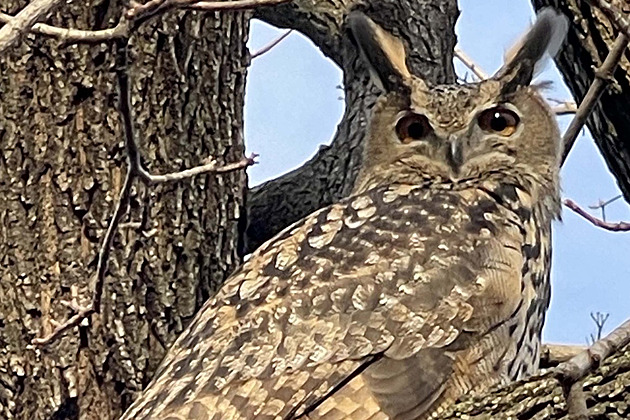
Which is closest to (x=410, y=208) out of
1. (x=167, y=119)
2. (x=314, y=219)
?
(x=314, y=219)

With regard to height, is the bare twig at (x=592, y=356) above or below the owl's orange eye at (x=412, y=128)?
below

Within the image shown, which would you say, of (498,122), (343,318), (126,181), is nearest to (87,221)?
(126,181)

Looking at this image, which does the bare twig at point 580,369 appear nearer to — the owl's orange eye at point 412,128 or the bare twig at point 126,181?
the bare twig at point 126,181

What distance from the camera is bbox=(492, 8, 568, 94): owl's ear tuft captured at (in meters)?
3.00

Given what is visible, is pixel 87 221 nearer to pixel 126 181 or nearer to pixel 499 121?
pixel 126 181

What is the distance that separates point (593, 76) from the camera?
9.23ft

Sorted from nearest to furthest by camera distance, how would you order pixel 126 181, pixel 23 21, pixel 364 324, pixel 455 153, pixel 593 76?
1. pixel 23 21
2. pixel 126 181
3. pixel 364 324
4. pixel 593 76
5. pixel 455 153

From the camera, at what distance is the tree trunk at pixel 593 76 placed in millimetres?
2725

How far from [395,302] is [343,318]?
0.12m

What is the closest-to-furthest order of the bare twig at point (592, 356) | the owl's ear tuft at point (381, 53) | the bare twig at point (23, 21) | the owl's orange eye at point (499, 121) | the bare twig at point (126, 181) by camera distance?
1. the bare twig at point (592, 356)
2. the bare twig at point (23, 21)
3. the bare twig at point (126, 181)
4. the owl's orange eye at point (499, 121)
5. the owl's ear tuft at point (381, 53)

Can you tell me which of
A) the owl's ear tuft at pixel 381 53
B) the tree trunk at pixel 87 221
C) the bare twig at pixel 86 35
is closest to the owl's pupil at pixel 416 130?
the owl's ear tuft at pixel 381 53

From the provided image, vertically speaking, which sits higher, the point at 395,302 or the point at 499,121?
the point at 499,121

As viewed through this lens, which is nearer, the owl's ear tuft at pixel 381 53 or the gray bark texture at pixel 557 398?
the gray bark texture at pixel 557 398

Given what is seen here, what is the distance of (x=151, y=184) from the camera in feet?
8.14
